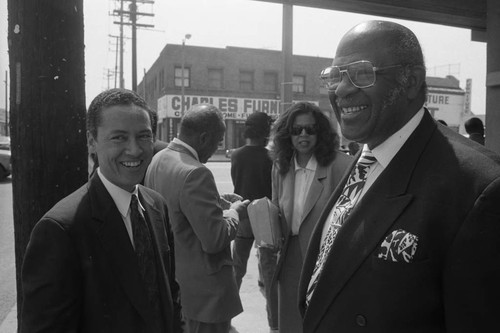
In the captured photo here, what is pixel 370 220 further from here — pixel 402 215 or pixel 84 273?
pixel 84 273

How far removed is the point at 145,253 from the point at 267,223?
1.68 metres

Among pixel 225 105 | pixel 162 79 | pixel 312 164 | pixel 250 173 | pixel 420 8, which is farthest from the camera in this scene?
pixel 162 79

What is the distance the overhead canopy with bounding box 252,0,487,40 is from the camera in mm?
3896

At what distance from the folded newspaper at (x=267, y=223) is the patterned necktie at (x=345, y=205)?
1609 millimetres

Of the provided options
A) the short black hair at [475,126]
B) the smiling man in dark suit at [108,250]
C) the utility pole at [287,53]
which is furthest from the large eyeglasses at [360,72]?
the utility pole at [287,53]

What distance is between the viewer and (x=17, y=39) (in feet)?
6.76

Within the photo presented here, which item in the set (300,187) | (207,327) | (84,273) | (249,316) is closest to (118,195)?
(84,273)

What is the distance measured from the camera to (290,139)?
11.8 feet

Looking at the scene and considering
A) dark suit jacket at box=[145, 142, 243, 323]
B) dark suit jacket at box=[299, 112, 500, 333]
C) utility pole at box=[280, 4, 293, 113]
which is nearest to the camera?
dark suit jacket at box=[299, 112, 500, 333]

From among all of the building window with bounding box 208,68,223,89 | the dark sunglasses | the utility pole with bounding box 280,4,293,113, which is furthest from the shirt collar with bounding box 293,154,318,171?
the building window with bounding box 208,68,223,89

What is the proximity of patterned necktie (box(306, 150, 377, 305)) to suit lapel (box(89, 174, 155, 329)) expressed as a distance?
0.61 metres

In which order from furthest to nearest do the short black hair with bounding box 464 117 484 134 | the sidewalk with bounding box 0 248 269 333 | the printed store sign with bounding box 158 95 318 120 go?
1. the printed store sign with bounding box 158 95 318 120
2. the short black hair with bounding box 464 117 484 134
3. the sidewalk with bounding box 0 248 269 333

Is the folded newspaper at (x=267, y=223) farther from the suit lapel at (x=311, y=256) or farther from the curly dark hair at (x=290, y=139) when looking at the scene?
the suit lapel at (x=311, y=256)

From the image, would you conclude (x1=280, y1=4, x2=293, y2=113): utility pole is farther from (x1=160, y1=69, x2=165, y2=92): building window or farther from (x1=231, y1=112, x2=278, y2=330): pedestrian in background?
(x1=160, y1=69, x2=165, y2=92): building window
